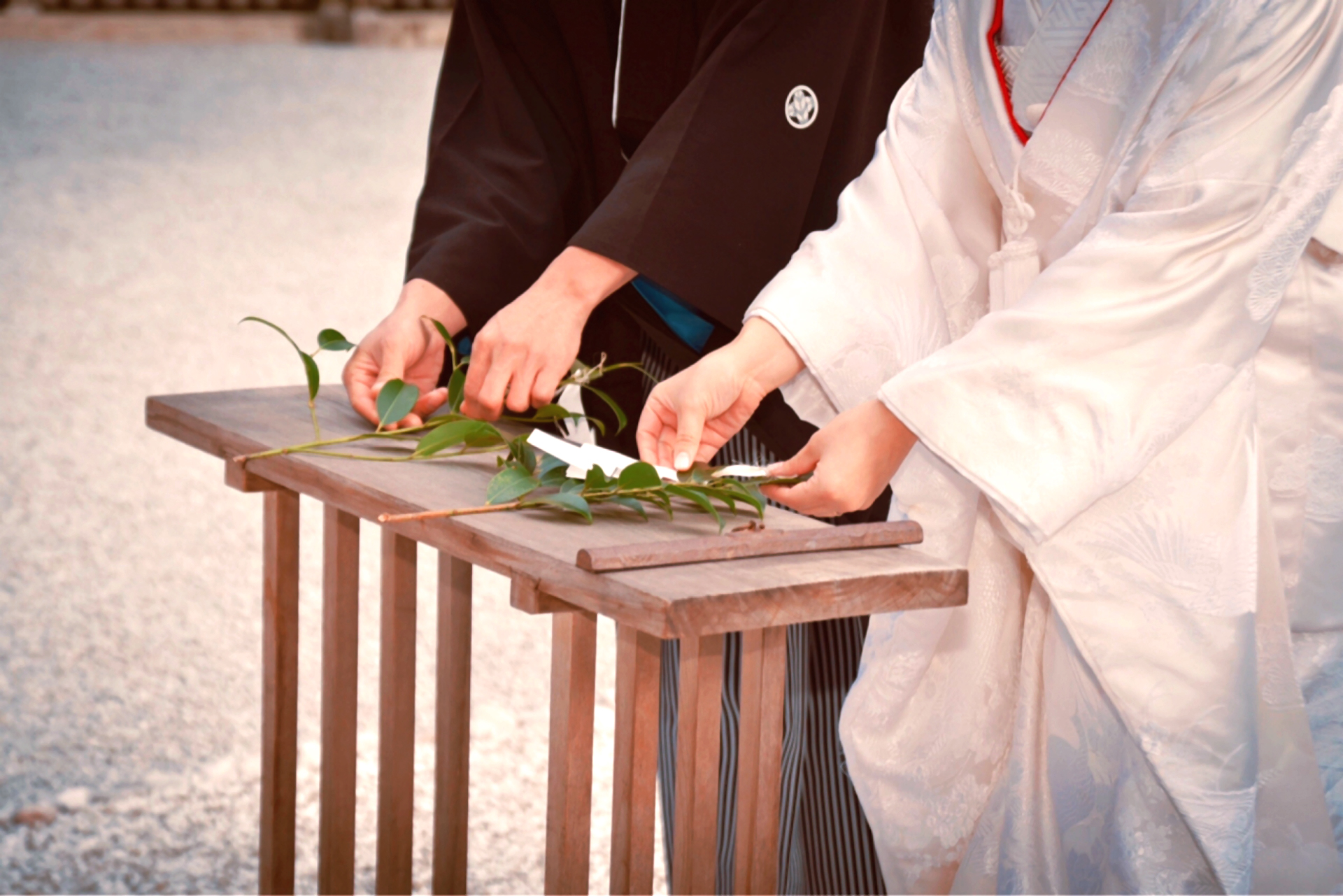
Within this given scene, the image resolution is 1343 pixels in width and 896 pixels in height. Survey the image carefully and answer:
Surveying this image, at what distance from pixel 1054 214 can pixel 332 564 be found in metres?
0.59

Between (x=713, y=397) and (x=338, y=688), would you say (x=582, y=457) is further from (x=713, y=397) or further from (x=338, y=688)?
(x=338, y=688)

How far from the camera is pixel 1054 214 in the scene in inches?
36.9

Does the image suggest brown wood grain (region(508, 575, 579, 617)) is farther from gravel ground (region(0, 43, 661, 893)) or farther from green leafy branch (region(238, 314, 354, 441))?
gravel ground (region(0, 43, 661, 893))

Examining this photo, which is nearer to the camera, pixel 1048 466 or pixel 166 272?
pixel 1048 466

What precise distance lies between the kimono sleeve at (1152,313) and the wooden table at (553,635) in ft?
0.31

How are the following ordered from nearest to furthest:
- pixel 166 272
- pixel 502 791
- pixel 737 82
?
1. pixel 737 82
2. pixel 502 791
3. pixel 166 272

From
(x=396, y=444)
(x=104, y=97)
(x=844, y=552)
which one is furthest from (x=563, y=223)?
(x=104, y=97)

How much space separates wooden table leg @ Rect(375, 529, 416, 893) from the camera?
1091 mm

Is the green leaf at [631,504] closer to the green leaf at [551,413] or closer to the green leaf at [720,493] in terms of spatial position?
the green leaf at [720,493]

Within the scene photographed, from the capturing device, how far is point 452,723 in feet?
3.75

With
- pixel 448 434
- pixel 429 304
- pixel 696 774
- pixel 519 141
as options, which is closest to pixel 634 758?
pixel 696 774

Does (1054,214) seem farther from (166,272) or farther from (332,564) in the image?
(166,272)

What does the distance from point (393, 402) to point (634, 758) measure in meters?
0.32

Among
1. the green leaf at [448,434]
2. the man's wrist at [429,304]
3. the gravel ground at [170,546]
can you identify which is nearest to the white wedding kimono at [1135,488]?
the green leaf at [448,434]
